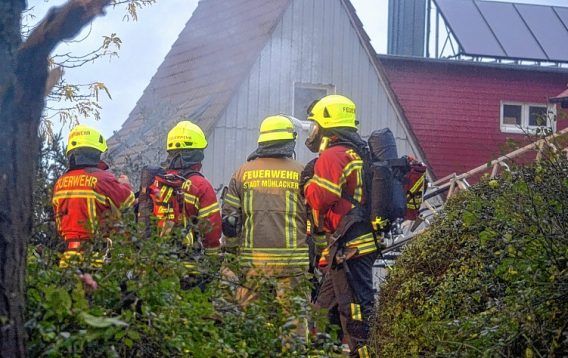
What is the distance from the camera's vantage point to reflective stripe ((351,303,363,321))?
270 inches

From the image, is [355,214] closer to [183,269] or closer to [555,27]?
[183,269]

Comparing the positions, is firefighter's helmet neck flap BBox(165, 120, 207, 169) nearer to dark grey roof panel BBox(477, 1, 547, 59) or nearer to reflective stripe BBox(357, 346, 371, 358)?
reflective stripe BBox(357, 346, 371, 358)

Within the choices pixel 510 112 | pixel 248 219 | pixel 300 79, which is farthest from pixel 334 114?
pixel 510 112

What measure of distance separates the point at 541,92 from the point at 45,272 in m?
27.0

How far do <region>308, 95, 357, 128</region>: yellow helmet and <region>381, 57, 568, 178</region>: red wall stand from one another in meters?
21.1

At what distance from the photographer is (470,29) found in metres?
27.4

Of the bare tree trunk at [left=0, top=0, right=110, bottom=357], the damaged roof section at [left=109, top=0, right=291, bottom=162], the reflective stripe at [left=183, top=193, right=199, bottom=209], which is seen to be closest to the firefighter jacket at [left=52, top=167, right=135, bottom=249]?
the reflective stripe at [left=183, top=193, right=199, bottom=209]

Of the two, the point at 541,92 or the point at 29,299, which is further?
the point at 541,92

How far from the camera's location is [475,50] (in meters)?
27.1

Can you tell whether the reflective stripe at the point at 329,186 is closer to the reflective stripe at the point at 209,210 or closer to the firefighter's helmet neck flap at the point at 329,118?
the firefighter's helmet neck flap at the point at 329,118

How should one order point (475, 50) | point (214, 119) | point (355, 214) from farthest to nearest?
point (475, 50)
point (214, 119)
point (355, 214)

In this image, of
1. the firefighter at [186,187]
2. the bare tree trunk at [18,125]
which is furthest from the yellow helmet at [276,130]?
the bare tree trunk at [18,125]

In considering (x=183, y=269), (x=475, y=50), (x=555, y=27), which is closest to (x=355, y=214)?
(x=183, y=269)

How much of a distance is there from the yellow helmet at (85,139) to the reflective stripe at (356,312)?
2.10 meters
